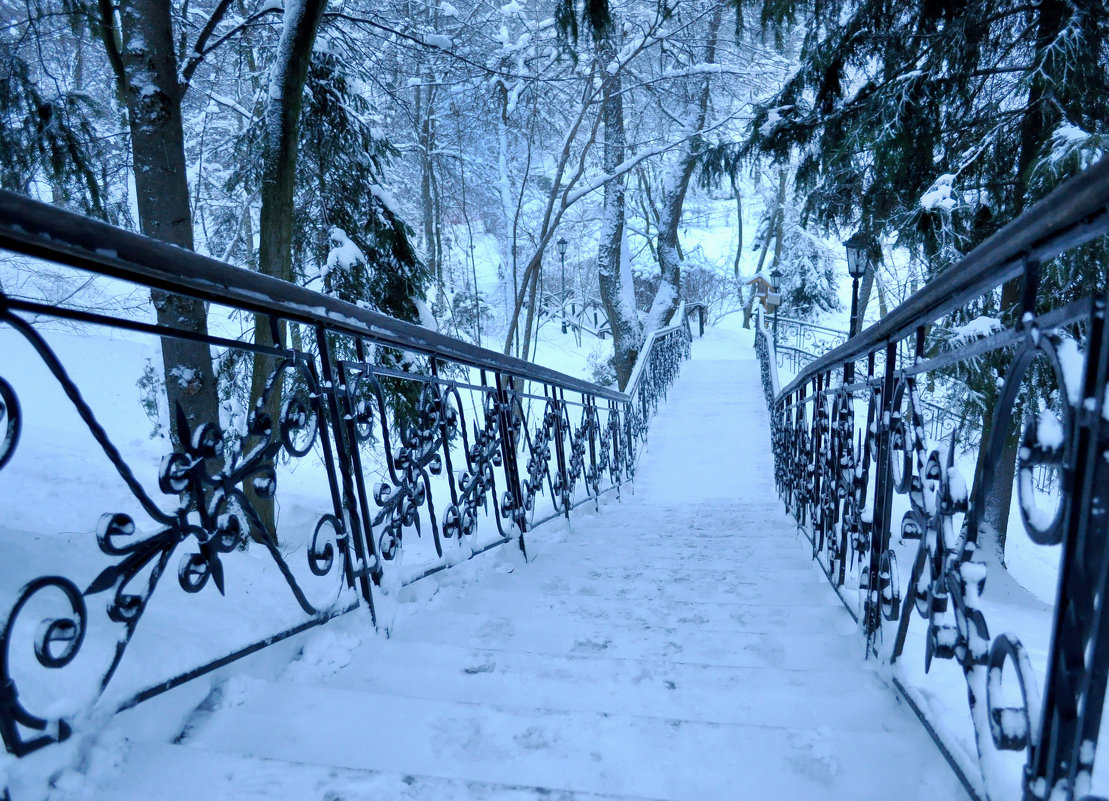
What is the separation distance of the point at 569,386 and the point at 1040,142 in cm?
438

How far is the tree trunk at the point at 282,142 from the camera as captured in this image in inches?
160

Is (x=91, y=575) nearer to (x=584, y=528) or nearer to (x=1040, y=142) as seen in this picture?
(x=584, y=528)

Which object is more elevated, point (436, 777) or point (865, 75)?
point (865, 75)

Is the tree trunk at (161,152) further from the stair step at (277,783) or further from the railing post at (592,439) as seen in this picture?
the stair step at (277,783)

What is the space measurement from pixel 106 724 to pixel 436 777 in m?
0.58

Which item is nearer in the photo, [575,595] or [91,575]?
[91,575]

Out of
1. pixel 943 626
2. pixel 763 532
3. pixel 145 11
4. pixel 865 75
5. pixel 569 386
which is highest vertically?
pixel 865 75

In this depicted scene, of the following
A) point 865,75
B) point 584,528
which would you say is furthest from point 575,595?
point 865,75

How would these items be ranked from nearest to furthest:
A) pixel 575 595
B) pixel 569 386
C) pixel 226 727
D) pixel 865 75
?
pixel 226 727, pixel 575 595, pixel 569 386, pixel 865 75

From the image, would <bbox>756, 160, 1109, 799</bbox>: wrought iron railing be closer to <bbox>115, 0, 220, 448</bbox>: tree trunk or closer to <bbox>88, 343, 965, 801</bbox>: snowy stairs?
<bbox>88, 343, 965, 801</bbox>: snowy stairs

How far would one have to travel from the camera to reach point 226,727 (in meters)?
1.42

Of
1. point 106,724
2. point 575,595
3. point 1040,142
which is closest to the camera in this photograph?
point 106,724

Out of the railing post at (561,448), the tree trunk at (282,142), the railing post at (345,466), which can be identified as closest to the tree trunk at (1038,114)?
the railing post at (561,448)

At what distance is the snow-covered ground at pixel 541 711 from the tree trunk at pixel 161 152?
2207 millimetres
